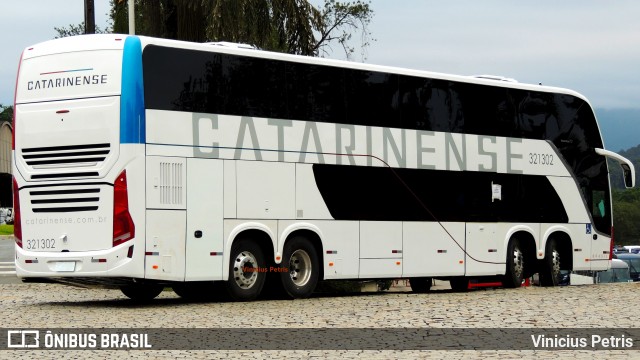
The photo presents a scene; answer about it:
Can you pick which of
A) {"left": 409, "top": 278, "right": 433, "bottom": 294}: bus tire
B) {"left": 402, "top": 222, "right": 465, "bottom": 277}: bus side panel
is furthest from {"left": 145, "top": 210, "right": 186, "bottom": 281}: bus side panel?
{"left": 409, "top": 278, "right": 433, "bottom": 294}: bus tire

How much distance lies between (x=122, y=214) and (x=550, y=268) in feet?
39.2

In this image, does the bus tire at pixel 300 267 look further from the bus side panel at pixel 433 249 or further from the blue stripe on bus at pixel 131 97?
the blue stripe on bus at pixel 131 97

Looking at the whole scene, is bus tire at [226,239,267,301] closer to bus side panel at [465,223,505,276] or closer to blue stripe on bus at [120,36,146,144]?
blue stripe on bus at [120,36,146,144]

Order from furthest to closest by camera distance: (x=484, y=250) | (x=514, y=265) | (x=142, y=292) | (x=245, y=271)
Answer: (x=514, y=265) < (x=484, y=250) < (x=142, y=292) < (x=245, y=271)

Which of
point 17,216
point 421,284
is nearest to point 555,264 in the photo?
point 421,284

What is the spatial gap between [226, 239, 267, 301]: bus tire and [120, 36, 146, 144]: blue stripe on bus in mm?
2847

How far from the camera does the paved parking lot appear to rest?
13.4 meters

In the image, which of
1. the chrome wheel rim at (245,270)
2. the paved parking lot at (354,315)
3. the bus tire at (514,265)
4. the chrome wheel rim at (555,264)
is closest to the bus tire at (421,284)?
the bus tire at (514,265)

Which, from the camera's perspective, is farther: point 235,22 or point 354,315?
point 235,22

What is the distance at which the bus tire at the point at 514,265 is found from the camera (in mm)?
27562

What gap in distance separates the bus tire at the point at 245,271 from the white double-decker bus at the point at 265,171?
0.03 metres

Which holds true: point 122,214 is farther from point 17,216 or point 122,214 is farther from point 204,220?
point 17,216

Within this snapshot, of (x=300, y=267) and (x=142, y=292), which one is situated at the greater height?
(x=300, y=267)

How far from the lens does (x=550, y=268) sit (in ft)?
93.4
